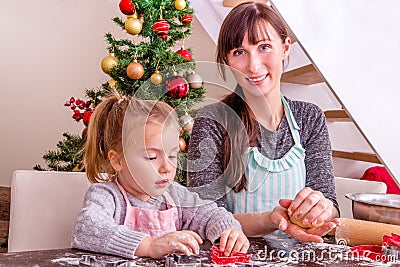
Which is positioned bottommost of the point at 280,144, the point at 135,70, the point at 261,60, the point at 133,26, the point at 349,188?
the point at 349,188

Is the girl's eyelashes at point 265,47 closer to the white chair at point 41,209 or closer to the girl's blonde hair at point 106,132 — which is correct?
the girl's blonde hair at point 106,132

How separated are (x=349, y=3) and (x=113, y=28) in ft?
9.48

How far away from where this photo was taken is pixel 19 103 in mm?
4125

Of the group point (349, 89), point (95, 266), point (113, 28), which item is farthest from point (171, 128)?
point (113, 28)

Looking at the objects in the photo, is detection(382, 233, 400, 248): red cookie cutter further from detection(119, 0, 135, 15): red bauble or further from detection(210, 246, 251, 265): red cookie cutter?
detection(119, 0, 135, 15): red bauble

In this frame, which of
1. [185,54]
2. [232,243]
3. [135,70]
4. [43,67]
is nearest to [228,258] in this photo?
[232,243]

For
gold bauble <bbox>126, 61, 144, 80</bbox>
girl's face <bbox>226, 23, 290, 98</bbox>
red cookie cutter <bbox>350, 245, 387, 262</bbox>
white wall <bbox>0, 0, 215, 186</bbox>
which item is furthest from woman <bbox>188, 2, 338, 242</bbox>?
white wall <bbox>0, 0, 215, 186</bbox>

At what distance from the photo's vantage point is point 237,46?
1.29 metres

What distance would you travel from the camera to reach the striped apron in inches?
50.6

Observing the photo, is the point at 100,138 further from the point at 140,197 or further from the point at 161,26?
the point at 161,26

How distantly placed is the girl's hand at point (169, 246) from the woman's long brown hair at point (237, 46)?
1.06 ft

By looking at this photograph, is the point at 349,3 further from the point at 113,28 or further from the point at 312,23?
the point at 113,28

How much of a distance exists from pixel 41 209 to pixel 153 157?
0.41m

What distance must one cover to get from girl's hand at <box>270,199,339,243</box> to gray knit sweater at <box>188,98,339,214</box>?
194mm
